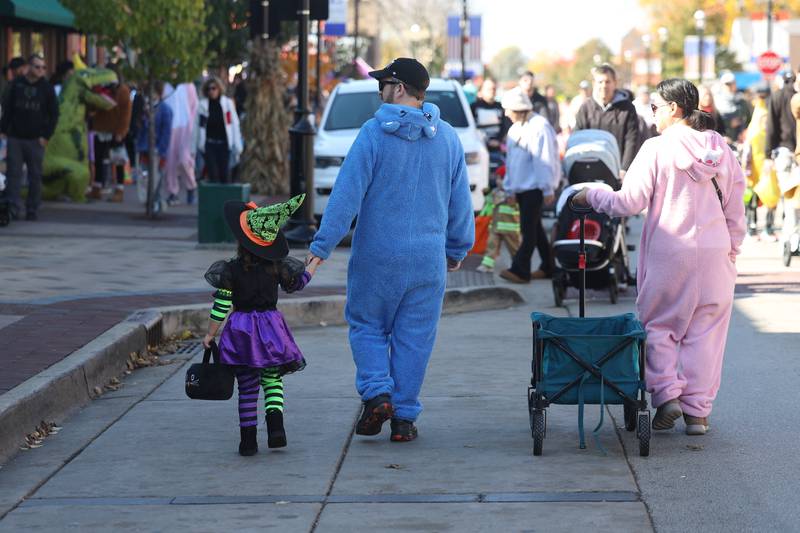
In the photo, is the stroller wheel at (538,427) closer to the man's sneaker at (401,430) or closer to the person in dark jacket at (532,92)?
the man's sneaker at (401,430)

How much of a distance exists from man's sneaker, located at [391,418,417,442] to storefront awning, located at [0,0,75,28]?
15.7 m

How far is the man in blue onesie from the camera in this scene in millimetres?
7320

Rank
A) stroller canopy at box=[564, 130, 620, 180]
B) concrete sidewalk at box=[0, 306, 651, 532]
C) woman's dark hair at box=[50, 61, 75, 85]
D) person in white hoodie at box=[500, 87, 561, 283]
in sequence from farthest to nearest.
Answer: woman's dark hair at box=[50, 61, 75, 85]
person in white hoodie at box=[500, 87, 561, 283]
stroller canopy at box=[564, 130, 620, 180]
concrete sidewalk at box=[0, 306, 651, 532]

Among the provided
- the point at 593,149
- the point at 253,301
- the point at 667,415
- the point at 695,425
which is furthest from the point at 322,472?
the point at 593,149

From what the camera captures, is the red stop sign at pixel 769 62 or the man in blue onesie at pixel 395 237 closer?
the man in blue onesie at pixel 395 237

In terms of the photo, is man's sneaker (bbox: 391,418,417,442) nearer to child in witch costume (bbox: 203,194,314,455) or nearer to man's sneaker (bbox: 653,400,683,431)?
child in witch costume (bbox: 203,194,314,455)

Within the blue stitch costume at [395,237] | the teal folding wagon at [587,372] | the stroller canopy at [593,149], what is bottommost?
the teal folding wagon at [587,372]

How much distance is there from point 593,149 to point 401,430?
5845 millimetres

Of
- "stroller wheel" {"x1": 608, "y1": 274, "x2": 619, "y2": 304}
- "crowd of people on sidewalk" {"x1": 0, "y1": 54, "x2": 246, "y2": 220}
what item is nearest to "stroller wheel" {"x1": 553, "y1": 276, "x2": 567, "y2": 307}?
"stroller wheel" {"x1": 608, "y1": 274, "x2": 619, "y2": 304}

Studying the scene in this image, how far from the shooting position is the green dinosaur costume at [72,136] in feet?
70.6

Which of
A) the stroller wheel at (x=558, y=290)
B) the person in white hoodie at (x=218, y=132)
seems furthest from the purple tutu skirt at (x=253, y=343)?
the person in white hoodie at (x=218, y=132)

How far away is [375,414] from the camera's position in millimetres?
7312

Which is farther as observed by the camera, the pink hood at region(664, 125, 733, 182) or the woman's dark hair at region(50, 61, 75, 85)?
the woman's dark hair at region(50, 61, 75, 85)

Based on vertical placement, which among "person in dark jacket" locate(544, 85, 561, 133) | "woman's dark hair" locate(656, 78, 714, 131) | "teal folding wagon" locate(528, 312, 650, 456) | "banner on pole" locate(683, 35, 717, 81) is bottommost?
"teal folding wagon" locate(528, 312, 650, 456)
